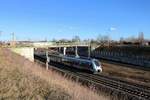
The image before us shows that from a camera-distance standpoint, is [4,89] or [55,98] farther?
[4,89]

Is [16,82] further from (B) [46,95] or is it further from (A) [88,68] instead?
(A) [88,68]

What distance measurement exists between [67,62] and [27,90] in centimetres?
5823

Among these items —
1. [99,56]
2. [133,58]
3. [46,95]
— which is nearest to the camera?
[46,95]

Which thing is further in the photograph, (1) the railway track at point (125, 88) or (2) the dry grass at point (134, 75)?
(2) the dry grass at point (134, 75)

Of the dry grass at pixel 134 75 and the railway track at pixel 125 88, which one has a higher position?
the railway track at pixel 125 88

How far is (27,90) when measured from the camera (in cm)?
1129

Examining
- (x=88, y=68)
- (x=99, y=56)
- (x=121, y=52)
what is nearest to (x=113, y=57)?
(x=121, y=52)

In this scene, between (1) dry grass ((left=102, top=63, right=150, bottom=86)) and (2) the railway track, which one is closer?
(2) the railway track

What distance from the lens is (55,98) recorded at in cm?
999

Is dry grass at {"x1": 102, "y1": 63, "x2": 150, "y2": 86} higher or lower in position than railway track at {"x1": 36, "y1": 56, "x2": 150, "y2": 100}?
lower

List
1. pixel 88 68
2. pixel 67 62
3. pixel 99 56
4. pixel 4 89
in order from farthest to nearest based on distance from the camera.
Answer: pixel 99 56, pixel 67 62, pixel 88 68, pixel 4 89

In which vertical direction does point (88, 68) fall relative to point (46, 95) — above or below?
below

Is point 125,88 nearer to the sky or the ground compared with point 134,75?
nearer to the sky

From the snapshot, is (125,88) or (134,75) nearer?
(125,88)
